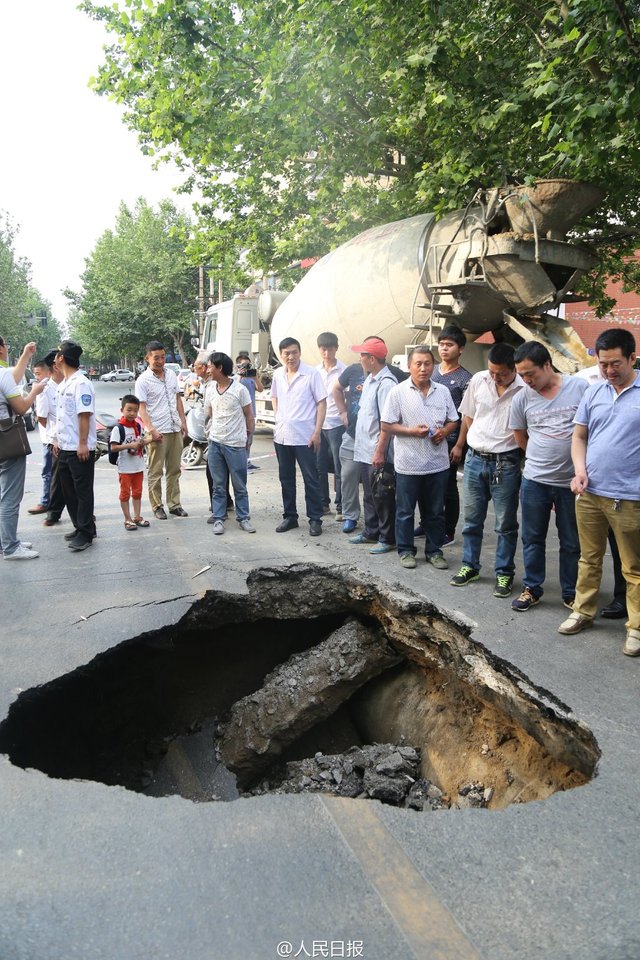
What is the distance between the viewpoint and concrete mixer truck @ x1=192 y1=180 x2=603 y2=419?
26.0 ft

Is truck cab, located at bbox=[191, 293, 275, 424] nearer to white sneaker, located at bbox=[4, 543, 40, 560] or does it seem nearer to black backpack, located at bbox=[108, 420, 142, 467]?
black backpack, located at bbox=[108, 420, 142, 467]

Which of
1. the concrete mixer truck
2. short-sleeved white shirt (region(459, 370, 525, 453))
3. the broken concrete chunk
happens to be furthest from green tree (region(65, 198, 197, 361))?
the broken concrete chunk

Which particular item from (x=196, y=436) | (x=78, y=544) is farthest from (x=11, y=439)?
(x=196, y=436)

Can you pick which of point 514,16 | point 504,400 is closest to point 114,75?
point 514,16

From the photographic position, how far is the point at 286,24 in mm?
9656

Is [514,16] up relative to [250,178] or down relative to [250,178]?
up

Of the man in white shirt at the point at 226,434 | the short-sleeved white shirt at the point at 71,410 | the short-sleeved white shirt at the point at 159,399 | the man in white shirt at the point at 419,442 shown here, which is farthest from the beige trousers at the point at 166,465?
the man in white shirt at the point at 419,442

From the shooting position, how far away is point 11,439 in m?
5.32

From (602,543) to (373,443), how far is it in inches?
96.5

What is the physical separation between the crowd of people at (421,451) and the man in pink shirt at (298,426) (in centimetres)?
1

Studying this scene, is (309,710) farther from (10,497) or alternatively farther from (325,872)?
(10,497)

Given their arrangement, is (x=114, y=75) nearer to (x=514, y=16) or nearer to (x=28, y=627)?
(x=514, y=16)

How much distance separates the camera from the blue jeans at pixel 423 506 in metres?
5.30

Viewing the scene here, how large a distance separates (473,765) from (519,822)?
0.94 meters
